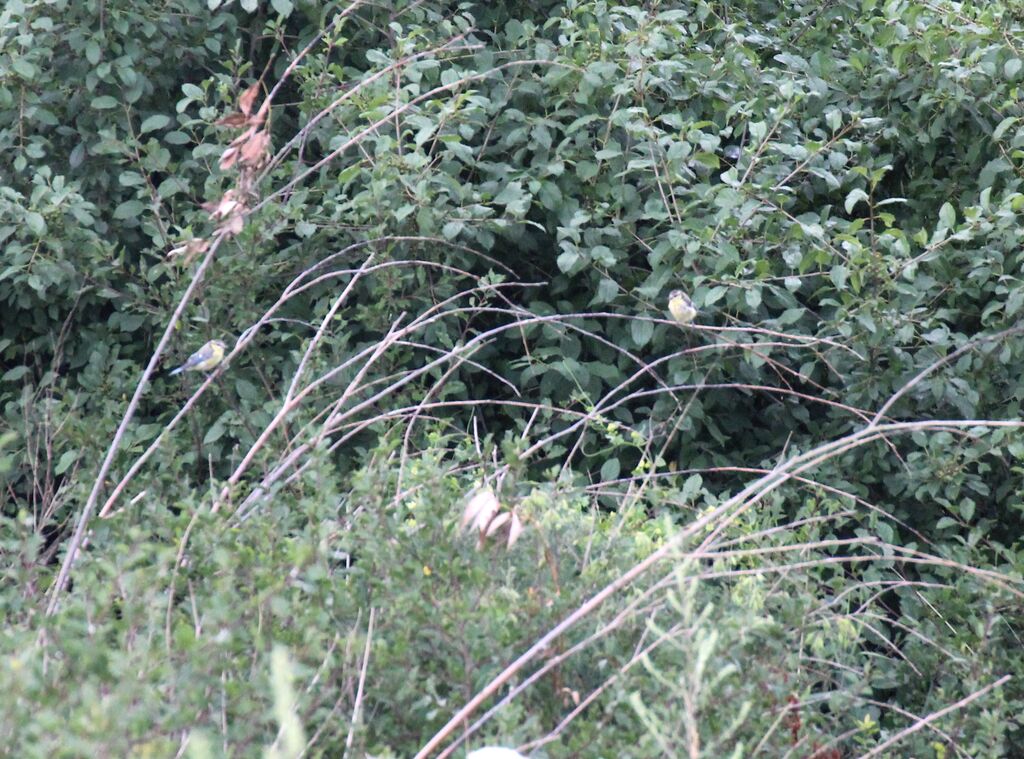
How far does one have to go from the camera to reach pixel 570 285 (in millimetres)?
4352

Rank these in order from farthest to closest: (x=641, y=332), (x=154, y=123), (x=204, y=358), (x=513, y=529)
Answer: (x=154, y=123) < (x=641, y=332) < (x=204, y=358) < (x=513, y=529)

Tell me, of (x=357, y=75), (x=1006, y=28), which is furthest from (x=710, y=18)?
(x=357, y=75)

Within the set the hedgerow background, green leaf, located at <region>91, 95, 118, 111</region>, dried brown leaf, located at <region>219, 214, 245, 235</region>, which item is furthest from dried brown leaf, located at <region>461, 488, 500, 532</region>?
green leaf, located at <region>91, 95, 118, 111</region>

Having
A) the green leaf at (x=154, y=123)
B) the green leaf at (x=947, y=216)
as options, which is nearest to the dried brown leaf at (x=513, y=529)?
the green leaf at (x=947, y=216)

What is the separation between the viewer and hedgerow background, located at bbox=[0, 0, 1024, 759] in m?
3.10

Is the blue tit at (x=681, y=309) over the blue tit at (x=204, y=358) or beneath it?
beneath

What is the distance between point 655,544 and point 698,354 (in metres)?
1.32

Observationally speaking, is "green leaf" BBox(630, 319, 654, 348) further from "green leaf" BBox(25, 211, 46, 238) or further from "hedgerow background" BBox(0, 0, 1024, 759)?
"green leaf" BBox(25, 211, 46, 238)

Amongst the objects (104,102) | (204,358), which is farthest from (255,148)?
(104,102)

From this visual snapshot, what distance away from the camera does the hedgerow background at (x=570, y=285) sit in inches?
122

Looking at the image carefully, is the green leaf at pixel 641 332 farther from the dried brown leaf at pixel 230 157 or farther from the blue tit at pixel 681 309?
the dried brown leaf at pixel 230 157

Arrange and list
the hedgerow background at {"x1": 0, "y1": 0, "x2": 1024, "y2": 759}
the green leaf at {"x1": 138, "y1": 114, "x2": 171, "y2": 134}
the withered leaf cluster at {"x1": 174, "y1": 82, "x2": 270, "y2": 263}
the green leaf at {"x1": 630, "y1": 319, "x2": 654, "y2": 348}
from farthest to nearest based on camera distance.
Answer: the green leaf at {"x1": 138, "y1": 114, "x2": 171, "y2": 134}, the green leaf at {"x1": 630, "y1": 319, "x2": 654, "y2": 348}, the hedgerow background at {"x1": 0, "y1": 0, "x2": 1024, "y2": 759}, the withered leaf cluster at {"x1": 174, "y1": 82, "x2": 270, "y2": 263}

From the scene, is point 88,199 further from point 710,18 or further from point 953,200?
point 953,200

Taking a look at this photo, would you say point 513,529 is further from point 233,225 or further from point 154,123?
point 154,123
